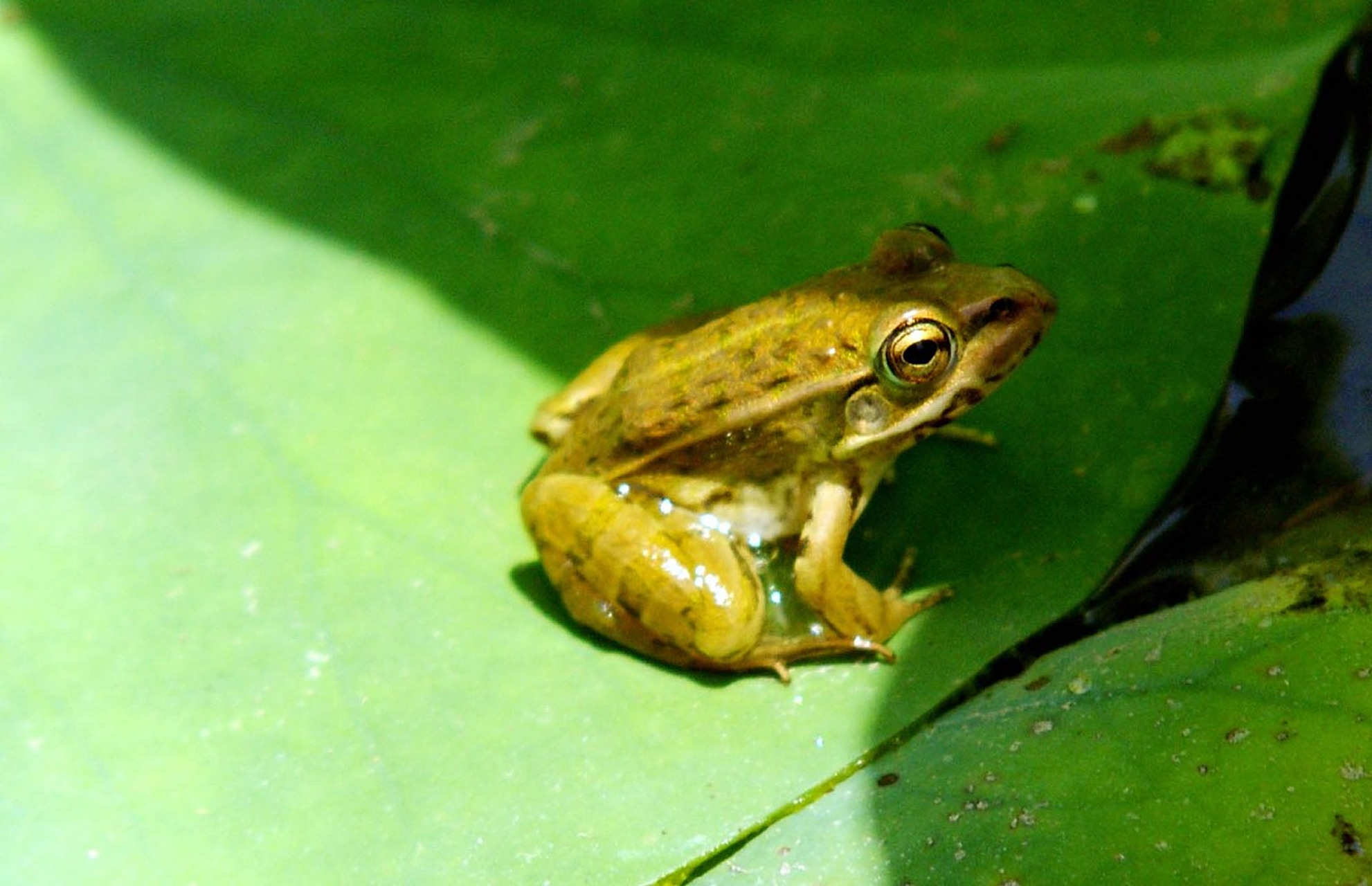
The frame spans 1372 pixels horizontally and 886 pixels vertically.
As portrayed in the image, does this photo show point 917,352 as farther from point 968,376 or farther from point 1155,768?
point 1155,768

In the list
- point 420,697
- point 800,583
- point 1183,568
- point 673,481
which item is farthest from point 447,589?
point 1183,568

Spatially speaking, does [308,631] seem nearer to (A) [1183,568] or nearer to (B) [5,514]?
(B) [5,514]

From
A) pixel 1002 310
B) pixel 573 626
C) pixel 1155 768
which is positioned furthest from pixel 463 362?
pixel 1155 768

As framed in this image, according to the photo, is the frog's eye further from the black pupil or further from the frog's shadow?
the frog's shadow

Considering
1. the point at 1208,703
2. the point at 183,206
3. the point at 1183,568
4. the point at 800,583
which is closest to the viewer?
the point at 1208,703

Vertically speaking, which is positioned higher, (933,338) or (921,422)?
(933,338)

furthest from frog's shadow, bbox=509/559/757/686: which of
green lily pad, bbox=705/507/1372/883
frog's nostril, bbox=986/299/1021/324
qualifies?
frog's nostril, bbox=986/299/1021/324
